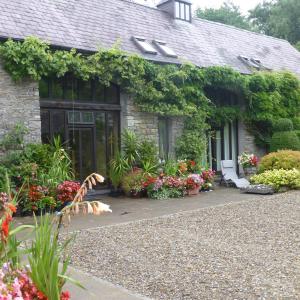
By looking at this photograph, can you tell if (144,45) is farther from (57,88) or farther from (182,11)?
(182,11)

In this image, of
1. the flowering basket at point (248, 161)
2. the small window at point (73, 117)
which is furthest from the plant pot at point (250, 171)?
the small window at point (73, 117)

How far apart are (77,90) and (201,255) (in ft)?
23.6

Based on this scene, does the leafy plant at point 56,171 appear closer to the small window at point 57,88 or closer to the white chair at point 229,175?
the small window at point 57,88

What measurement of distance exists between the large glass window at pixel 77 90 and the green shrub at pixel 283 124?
6453 mm

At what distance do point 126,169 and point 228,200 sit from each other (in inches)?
117

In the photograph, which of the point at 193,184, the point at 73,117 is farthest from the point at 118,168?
the point at 193,184

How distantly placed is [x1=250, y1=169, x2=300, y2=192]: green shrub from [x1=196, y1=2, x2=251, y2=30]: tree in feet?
93.0

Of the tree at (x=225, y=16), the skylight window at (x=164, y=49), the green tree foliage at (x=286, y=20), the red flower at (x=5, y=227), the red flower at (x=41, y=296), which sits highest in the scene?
the tree at (x=225, y=16)

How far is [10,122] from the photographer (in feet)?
32.5

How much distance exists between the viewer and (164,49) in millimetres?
13766

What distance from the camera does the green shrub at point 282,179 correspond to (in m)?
11.8

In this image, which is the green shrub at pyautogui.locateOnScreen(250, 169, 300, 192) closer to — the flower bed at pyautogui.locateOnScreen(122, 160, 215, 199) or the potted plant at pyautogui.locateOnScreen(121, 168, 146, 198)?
the flower bed at pyautogui.locateOnScreen(122, 160, 215, 199)

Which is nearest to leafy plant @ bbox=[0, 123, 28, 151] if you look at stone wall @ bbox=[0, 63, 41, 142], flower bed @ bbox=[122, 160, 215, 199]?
stone wall @ bbox=[0, 63, 41, 142]

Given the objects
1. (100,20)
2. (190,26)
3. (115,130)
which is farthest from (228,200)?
(190,26)
